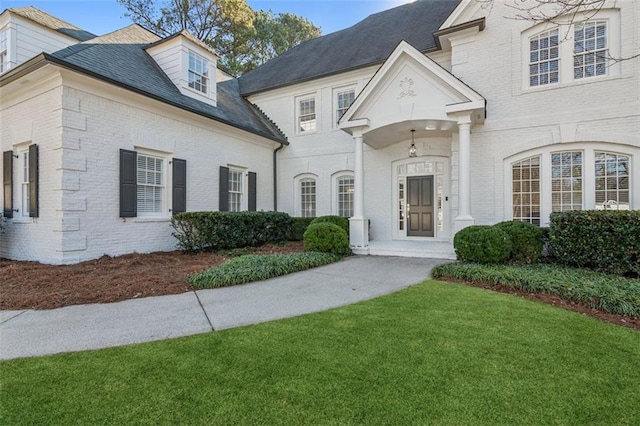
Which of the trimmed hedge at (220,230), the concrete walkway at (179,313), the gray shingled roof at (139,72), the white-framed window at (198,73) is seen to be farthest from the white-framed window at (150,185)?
the concrete walkway at (179,313)

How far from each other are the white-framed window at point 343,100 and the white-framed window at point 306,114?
1072 mm

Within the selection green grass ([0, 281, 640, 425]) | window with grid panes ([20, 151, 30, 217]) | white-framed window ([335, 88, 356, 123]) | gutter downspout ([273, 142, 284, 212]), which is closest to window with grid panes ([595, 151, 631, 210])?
green grass ([0, 281, 640, 425])

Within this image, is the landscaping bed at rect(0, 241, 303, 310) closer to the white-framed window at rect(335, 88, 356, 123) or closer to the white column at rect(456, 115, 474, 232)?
the white column at rect(456, 115, 474, 232)

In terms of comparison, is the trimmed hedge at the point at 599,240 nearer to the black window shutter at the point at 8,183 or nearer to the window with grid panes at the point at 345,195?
the window with grid panes at the point at 345,195

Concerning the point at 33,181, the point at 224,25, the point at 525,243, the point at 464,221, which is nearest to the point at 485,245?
the point at 525,243

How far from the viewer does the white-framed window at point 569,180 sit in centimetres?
771

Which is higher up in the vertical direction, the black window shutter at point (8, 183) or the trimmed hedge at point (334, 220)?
the black window shutter at point (8, 183)

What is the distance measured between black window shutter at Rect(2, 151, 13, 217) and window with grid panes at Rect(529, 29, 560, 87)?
13729 mm

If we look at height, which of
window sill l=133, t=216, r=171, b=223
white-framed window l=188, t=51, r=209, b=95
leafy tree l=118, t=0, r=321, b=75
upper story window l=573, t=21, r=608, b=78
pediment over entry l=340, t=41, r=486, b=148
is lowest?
window sill l=133, t=216, r=171, b=223

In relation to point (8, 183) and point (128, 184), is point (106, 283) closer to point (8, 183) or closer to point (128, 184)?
point (128, 184)

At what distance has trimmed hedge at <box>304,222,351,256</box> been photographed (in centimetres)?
863

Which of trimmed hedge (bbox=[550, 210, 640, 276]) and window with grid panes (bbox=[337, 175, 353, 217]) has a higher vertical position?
window with grid panes (bbox=[337, 175, 353, 217])

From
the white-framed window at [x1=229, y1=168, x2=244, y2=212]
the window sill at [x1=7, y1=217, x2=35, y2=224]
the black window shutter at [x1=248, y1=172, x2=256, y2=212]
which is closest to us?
the window sill at [x1=7, y1=217, x2=35, y2=224]

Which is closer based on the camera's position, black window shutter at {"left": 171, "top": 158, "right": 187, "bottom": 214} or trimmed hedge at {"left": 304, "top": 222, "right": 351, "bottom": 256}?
trimmed hedge at {"left": 304, "top": 222, "right": 351, "bottom": 256}
